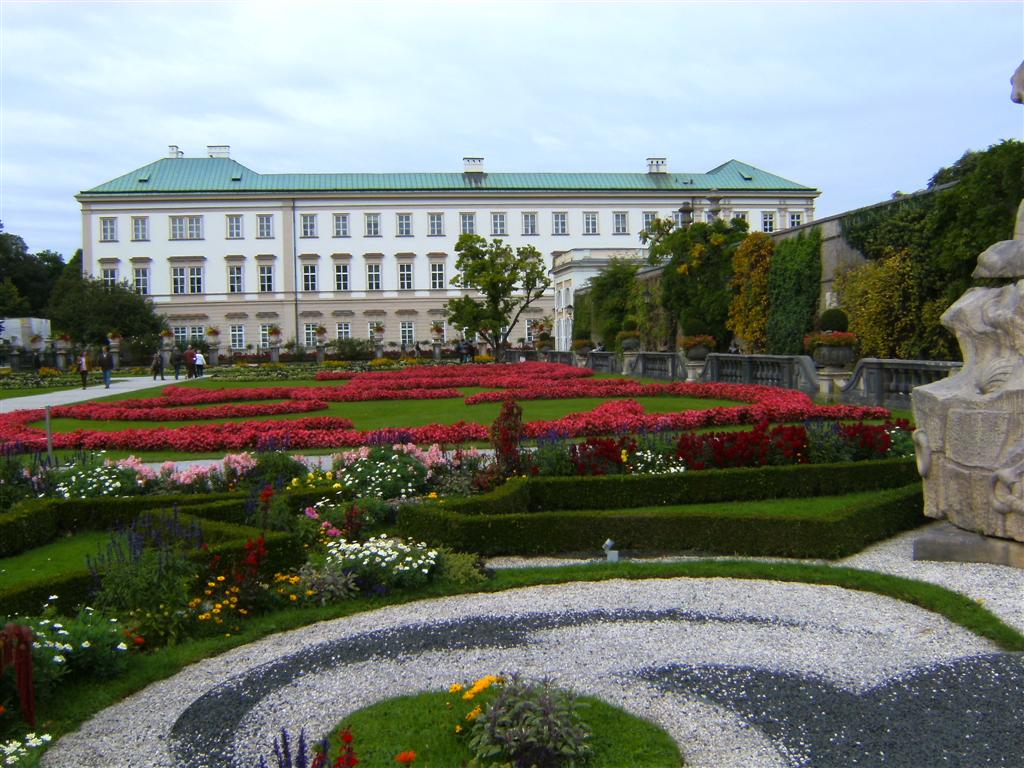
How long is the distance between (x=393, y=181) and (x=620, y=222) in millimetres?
16004

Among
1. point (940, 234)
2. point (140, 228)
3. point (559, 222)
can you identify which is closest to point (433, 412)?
point (940, 234)

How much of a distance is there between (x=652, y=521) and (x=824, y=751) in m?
3.70

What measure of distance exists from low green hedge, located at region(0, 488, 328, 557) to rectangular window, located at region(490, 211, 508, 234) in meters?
56.4

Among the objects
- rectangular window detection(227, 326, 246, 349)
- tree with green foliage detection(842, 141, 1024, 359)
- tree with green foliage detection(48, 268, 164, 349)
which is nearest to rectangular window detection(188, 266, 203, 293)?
rectangular window detection(227, 326, 246, 349)

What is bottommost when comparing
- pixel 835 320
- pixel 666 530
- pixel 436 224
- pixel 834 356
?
pixel 666 530

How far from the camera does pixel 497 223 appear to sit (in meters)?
63.5

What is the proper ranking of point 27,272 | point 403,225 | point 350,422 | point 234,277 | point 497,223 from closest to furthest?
point 350,422
point 234,277
point 403,225
point 497,223
point 27,272

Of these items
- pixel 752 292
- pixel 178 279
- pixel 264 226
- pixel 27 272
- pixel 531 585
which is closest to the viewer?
pixel 531 585

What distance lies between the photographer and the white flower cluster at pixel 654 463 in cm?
900

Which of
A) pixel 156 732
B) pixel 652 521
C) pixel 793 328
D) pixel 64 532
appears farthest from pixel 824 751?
pixel 793 328

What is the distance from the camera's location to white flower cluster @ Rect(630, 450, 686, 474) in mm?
9000

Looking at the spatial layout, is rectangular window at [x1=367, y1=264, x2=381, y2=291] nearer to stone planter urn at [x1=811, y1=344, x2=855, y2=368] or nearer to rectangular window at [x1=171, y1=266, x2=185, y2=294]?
rectangular window at [x1=171, y1=266, x2=185, y2=294]

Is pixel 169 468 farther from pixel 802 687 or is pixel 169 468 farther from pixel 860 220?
pixel 860 220

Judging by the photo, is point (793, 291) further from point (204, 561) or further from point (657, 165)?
point (657, 165)
